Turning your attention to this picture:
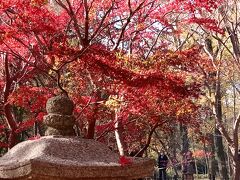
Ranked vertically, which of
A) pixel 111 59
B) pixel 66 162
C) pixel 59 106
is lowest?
pixel 66 162

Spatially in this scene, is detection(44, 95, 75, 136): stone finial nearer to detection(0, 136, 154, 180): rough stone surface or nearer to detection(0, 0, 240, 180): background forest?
detection(0, 136, 154, 180): rough stone surface

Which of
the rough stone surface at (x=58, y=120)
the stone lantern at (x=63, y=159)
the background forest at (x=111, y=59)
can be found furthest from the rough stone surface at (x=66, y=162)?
the background forest at (x=111, y=59)

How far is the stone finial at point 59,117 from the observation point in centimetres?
501

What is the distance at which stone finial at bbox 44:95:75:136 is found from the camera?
501 cm

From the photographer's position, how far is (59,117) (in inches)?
197

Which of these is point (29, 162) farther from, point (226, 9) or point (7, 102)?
point (226, 9)

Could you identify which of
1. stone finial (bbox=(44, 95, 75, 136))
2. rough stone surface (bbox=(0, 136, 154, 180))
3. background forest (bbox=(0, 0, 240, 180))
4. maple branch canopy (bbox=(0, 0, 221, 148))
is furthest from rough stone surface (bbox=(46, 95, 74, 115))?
maple branch canopy (bbox=(0, 0, 221, 148))

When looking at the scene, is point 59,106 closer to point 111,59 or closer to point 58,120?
point 58,120

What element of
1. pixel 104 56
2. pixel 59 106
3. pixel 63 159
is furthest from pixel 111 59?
pixel 63 159

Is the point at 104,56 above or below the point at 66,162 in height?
above

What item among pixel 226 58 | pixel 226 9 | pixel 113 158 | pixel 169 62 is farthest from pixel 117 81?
pixel 226 58

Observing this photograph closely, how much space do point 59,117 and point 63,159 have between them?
2.39 ft

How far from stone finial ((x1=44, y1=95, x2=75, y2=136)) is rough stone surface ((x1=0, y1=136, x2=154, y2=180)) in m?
0.21

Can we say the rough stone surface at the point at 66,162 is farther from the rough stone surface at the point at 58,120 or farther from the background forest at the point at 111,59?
the background forest at the point at 111,59
